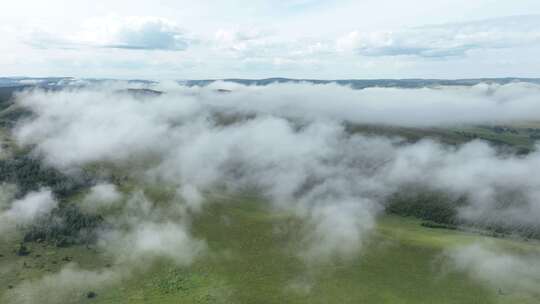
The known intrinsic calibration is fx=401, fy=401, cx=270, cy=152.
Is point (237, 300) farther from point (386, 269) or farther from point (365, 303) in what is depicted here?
point (386, 269)

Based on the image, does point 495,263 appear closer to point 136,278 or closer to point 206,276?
point 206,276

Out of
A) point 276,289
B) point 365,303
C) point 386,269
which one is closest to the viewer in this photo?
point 365,303

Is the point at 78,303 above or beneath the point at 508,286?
beneath

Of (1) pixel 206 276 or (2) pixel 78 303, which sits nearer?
(2) pixel 78 303

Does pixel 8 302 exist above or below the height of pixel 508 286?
below

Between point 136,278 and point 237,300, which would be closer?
point 237,300

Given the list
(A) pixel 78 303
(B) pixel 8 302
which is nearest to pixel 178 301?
(A) pixel 78 303

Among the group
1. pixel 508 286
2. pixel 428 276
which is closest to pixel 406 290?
pixel 428 276

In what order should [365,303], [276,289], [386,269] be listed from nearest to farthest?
1. [365,303]
2. [276,289]
3. [386,269]

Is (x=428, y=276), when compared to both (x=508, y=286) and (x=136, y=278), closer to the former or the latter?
(x=508, y=286)
